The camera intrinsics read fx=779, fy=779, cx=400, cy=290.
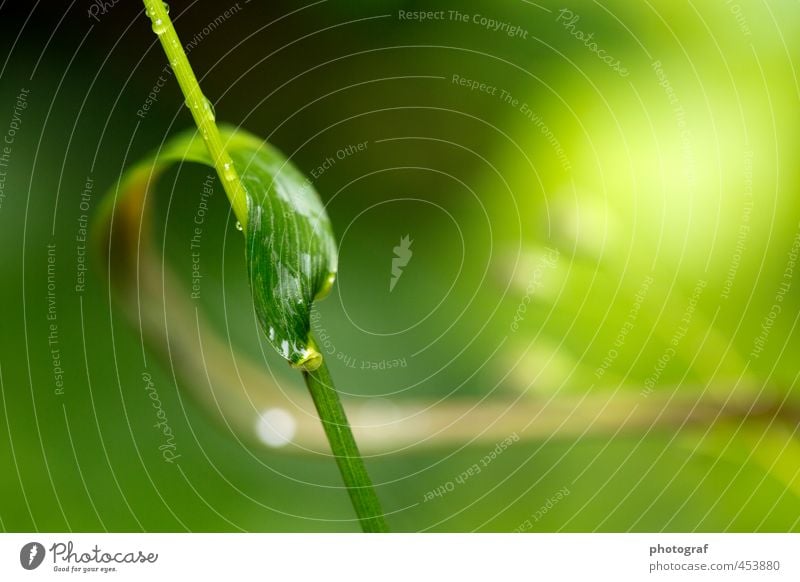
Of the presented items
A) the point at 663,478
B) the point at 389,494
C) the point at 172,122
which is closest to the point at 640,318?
the point at 663,478

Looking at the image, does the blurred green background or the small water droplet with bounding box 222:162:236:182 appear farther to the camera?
the blurred green background

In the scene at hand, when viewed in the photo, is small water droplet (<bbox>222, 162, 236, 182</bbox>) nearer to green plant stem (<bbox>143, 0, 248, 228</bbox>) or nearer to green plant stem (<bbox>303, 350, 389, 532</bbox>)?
green plant stem (<bbox>143, 0, 248, 228</bbox>)

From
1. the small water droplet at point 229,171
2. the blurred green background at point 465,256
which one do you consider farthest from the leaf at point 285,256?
the blurred green background at point 465,256

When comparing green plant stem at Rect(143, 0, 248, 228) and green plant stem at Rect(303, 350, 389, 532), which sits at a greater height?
green plant stem at Rect(143, 0, 248, 228)

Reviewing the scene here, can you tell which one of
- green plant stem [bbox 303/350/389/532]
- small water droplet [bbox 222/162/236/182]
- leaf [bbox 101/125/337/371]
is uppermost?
small water droplet [bbox 222/162/236/182]

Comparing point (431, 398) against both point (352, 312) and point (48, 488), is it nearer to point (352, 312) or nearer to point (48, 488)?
point (352, 312)

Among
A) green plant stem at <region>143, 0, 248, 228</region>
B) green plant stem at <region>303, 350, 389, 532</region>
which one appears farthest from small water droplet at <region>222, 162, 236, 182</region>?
green plant stem at <region>303, 350, 389, 532</region>

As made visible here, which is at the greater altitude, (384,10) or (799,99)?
(384,10)
